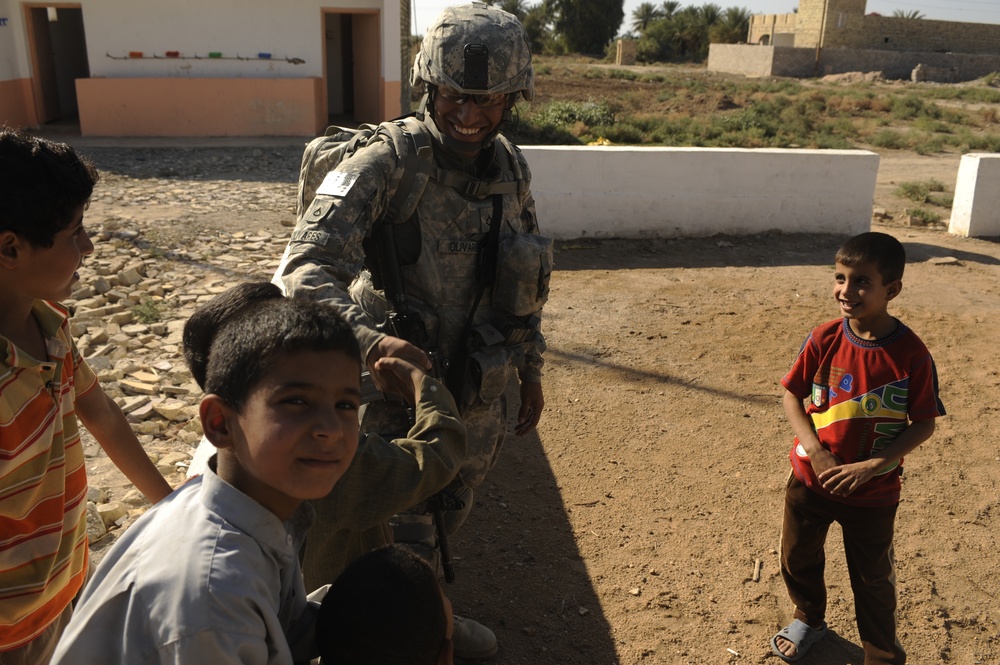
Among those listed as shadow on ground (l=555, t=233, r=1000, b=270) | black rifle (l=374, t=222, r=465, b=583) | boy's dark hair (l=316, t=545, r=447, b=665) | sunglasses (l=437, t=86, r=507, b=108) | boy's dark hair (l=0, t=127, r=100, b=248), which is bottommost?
shadow on ground (l=555, t=233, r=1000, b=270)

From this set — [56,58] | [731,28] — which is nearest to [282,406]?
[56,58]

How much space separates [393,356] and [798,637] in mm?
1908

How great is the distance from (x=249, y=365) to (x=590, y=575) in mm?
2418

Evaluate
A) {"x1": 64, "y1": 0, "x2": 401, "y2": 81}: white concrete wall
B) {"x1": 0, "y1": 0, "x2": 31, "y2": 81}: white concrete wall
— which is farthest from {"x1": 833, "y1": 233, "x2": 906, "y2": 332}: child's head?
{"x1": 0, "y1": 0, "x2": 31, "y2": 81}: white concrete wall

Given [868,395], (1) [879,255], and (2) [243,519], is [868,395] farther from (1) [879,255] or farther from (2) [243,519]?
(2) [243,519]

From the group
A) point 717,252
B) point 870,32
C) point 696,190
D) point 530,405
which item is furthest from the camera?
point 870,32

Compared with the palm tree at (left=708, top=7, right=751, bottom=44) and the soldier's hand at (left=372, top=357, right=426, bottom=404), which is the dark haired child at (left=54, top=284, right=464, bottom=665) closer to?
the soldier's hand at (left=372, top=357, right=426, bottom=404)

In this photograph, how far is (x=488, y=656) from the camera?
2.82 meters

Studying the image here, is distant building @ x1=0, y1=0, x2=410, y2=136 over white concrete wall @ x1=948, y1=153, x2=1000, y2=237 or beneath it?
over

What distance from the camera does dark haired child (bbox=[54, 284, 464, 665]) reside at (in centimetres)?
110

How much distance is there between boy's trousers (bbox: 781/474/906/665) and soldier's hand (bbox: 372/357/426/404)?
1492 millimetres

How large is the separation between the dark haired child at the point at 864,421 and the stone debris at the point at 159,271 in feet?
8.16

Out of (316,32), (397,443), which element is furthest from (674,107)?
(397,443)

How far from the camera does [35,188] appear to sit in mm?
1666
